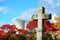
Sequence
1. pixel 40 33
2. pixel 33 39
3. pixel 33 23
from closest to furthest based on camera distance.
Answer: pixel 40 33
pixel 33 39
pixel 33 23

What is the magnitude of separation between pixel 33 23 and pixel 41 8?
14.2 metres

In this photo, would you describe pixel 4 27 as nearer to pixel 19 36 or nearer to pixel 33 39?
pixel 19 36

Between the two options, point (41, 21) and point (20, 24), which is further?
point (20, 24)

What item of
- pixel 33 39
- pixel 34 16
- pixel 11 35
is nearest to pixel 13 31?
pixel 11 35

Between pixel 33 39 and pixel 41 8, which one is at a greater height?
pixel 41 8

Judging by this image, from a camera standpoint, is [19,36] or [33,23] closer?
[19,36]

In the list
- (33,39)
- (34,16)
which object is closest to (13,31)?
(33,39)

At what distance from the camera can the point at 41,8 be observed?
13570 millimetres

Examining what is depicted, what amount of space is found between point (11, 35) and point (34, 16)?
33.4 ft

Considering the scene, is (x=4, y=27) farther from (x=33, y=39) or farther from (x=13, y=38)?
(x=33, y=39)

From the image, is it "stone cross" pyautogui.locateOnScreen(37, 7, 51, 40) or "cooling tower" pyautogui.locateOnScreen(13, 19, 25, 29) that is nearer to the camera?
"stone cross" pyautogui.locateOnScreen(37, 7, 51, 40)

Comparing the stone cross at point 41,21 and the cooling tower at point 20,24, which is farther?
the cooling tower at point 20,24

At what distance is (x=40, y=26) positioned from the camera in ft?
44.5

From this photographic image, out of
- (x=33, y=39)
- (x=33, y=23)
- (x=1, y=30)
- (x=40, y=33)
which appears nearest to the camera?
(x=40, y=33)
